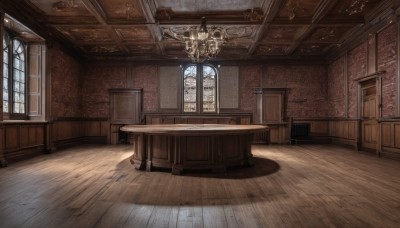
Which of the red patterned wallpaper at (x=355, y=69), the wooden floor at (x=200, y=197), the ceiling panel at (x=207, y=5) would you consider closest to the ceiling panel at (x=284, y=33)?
the ceiling panel at (x=207, y=5)

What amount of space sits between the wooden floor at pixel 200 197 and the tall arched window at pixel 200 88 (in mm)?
5473

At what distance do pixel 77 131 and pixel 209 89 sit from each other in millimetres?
5334

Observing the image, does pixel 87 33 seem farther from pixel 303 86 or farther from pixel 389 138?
pixel 389 138

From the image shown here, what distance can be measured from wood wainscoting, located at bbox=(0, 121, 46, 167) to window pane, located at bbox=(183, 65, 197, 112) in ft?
16.4

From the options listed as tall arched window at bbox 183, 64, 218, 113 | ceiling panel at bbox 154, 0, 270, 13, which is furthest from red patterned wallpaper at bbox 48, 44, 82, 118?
tall arched window at bbox 183, 64, 218, 113

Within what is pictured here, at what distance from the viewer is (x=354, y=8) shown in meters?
5.84

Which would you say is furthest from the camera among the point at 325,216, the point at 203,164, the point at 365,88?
the point at 365,88

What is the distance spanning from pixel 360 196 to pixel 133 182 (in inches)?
121

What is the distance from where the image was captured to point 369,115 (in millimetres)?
7164

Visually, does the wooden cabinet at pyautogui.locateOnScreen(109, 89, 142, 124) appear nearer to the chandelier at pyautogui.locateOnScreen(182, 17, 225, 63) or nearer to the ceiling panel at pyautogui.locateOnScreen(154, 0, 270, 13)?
the ceiling panel at pyautogui.locateOnScreen(154, 0, 270, 13)

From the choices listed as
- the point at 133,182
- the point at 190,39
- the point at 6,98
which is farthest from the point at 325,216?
the point at 6,98

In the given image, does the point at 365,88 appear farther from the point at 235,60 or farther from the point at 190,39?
the point at 190,39

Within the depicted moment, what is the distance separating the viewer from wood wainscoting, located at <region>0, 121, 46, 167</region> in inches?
206

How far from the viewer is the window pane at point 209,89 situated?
1003 centimetres
